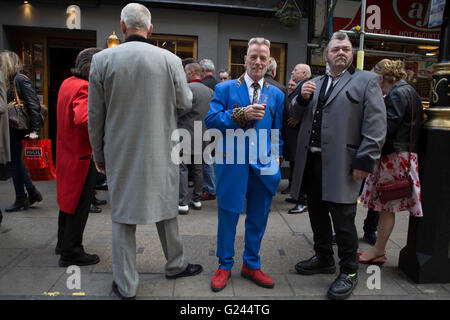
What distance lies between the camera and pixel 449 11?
3.24m

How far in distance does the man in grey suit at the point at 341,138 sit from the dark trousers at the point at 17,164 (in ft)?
12.9

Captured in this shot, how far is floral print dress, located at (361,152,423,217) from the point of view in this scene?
3391 mm

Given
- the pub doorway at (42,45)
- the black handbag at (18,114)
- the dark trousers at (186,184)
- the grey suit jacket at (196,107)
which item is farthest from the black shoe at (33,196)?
the pub doorway at (42,45)

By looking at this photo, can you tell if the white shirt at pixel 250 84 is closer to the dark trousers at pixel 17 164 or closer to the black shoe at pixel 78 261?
the black shoe at pixel 78 261

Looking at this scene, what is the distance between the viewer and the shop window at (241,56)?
8.75 metres

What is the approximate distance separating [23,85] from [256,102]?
143 inches

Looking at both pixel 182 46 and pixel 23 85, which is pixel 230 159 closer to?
pixel 23 85

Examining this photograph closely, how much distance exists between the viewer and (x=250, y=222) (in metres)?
3.26

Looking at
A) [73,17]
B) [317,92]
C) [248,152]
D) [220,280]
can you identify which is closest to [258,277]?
[220,280]

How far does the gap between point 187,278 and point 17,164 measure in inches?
130

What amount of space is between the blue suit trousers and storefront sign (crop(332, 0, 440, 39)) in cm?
623

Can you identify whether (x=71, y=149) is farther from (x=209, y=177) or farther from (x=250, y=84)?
(x=209, y=177)

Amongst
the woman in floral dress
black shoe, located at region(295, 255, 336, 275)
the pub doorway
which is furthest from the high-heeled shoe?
the pub doorway

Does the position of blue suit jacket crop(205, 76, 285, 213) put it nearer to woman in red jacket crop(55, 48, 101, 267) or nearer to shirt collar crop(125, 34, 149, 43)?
shirt collar crop(125, 34, 149, 43)
